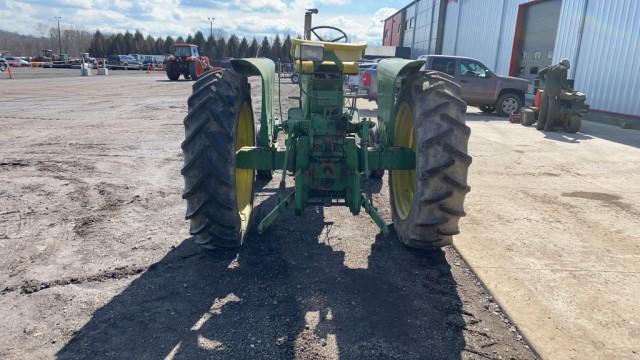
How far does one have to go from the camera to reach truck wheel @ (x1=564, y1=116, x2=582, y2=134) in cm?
1212

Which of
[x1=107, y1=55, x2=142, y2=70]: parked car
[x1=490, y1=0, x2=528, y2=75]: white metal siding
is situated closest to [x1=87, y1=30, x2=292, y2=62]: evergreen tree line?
[x1=107, y1=55, x2=142, y2=70]: parked car

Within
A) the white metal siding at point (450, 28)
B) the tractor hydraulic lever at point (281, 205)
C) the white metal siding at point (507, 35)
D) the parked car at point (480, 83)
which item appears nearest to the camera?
the tractor hydraulic lever at point (281, 205)

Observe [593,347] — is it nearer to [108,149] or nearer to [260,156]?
[260,156]

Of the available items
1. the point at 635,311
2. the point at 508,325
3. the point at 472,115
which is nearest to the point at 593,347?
the point at 508,325

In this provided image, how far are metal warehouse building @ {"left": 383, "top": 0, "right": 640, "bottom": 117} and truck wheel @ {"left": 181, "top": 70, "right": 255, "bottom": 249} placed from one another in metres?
15.0

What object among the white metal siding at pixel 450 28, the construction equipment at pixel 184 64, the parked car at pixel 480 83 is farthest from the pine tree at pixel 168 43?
the parked car at pixel 480 83

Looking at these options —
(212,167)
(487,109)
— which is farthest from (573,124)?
(212,167)

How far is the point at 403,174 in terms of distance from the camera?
4766 millimetres

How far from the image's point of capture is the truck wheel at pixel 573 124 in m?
12.1

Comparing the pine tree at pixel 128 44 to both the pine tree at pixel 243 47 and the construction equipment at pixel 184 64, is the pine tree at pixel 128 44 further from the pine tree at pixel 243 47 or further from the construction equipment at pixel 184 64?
the construction equipment at pixel 184 64

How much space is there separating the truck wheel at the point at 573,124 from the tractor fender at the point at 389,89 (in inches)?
367

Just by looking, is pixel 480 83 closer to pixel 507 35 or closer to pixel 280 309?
pixel 507 35

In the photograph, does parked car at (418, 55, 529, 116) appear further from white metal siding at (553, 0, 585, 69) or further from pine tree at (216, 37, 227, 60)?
pine tree at (216, 37, 227, 60)

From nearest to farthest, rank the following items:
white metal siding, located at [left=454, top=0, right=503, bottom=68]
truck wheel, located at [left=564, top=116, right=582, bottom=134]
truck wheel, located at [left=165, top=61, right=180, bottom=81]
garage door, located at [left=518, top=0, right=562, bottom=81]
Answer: truck wheel, located at [left=564, top=116, right=582, bottom=134] → garage door, located at [left=518, top=0, right=562, bottom=81] → white metal siding, located at [left=454, top=0, right=503, bottom=68] → truck wheel, located at [left=165, top=61, right=180, bottom=81]
